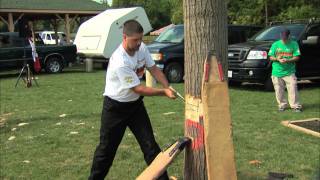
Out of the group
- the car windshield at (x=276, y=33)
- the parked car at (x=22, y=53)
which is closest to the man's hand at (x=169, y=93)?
the car windshield at (x=276, y=33)

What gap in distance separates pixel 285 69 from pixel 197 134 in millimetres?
6335

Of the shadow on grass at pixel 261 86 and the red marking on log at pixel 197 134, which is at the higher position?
the red marking on log at pixel 197 134

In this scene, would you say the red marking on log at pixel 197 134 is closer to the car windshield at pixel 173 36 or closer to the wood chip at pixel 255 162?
the wood chip at pixel 255 162

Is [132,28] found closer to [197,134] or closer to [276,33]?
[197,134]

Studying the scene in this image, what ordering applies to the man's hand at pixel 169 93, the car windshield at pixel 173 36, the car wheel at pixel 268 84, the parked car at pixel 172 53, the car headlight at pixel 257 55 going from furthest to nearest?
the car windshield at pixel 173 36 < the parked car at pixel 172 53 < the car wheel at pixel 268 84 < the car headlight at pixel 257 55 < the man's hand at pixel 169 93

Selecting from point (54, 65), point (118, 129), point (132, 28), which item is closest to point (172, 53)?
point (54, 65)

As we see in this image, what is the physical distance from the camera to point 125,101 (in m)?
5.07

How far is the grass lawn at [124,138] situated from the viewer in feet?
20.2

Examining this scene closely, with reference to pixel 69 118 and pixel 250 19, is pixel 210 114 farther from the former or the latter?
pixel 250 19

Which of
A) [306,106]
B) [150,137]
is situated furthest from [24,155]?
[306,106]

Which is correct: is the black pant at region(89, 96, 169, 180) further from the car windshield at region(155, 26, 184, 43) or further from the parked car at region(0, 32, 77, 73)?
the parked car at region(0, 32, 77, 73)

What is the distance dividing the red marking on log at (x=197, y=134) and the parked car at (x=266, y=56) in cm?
911

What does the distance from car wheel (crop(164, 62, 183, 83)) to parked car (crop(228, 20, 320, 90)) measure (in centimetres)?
243

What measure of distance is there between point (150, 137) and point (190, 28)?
4.61 feet
